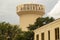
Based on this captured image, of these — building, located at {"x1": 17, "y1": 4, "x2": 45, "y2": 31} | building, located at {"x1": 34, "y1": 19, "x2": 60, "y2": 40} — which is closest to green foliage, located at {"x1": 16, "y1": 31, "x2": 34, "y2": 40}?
building, located at {"x1": 34, "y1": 19, "x2": 60, "y2": 40}

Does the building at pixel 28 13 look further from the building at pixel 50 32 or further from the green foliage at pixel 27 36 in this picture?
the building at pixel 50 32

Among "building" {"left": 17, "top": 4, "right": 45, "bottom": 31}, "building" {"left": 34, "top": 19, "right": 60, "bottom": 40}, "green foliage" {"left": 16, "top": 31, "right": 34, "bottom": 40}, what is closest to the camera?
"building" {"left": 34, "top": 19, "right": 60, "bottom": 40}

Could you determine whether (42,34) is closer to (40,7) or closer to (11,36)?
(11,36)

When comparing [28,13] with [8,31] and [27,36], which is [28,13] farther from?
[27,36]

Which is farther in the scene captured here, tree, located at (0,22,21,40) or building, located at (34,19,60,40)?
tree, located at (0,22,21,40)

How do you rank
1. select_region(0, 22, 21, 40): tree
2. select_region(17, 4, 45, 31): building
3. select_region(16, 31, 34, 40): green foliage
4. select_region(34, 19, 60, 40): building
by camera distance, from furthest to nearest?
1. select_region(17, 4, 45, 31): building
2. select_region(0, 22, 21, 40): tree
3. select_region(16, 31, 34, 40): green foliage
4. select_region(34, 19, 60, 40): building

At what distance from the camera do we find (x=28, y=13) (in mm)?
74000

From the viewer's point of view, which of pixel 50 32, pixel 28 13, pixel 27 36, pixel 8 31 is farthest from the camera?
pixel 28 13

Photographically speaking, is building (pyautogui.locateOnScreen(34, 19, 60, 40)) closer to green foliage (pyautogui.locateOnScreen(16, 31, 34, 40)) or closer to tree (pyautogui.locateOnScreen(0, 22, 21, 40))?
green foliage (pyautogui.locateOnScreen(16, 31, 34, 40))

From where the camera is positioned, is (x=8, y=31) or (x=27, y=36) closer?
(x=27, y=36)

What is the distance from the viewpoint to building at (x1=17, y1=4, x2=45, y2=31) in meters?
73.4

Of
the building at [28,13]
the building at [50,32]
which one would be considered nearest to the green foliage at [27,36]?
the building at [50,32]

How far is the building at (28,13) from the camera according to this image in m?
73.4

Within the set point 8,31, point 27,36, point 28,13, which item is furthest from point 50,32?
point 28,13
